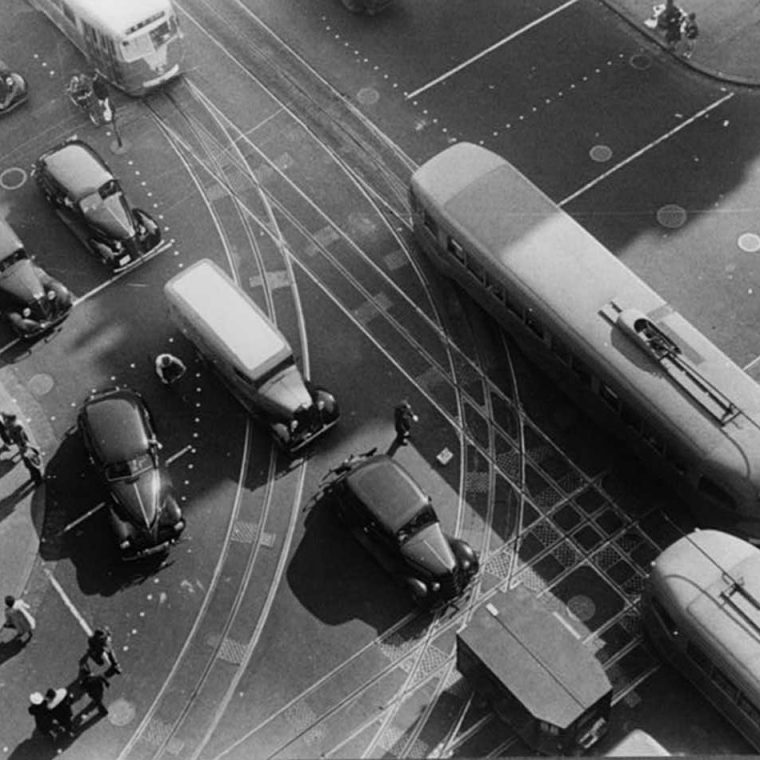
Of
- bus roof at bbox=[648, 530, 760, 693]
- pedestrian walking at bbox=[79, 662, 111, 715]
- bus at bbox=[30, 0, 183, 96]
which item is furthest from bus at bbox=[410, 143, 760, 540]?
pedestrian walking at bbox=[79, 662, 111, 715]

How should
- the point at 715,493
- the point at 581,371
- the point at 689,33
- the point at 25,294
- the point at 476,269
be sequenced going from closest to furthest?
1. the point at 715,493
2. the point at 581,371
3. the point at 476,269
4. the point at 25,294
5. the point at 689,33

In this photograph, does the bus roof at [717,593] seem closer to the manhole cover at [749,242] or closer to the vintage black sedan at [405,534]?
the vintage black sedan at [405,534]

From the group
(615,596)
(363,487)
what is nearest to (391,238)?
(363,487)

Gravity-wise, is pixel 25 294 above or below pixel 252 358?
above

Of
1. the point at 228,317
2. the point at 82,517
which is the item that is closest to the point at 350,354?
the point at 228,317

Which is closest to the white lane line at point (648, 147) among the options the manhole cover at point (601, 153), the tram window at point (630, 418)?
the manhole cover at point (601, 153)

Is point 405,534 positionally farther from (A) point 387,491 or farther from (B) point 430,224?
(B) point 430,224
